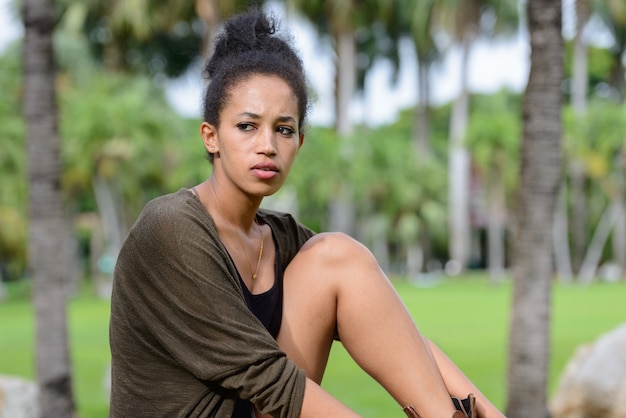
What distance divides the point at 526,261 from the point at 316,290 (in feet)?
10.1

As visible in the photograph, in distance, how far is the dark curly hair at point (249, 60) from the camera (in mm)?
2490

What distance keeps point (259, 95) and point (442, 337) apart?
11.3 metres

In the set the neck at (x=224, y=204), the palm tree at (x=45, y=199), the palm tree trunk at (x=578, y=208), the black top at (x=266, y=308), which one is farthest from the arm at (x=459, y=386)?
the palm tree trunk at (x=578, y=208)

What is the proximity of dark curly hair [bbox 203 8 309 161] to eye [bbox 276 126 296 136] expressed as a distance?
0.07m

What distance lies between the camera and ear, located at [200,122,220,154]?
2549 mm

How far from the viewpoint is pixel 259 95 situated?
246 cm

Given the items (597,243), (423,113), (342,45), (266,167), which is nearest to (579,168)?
(597,243)

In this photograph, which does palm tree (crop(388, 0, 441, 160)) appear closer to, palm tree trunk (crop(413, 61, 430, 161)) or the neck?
palm tree trunk (crop(413, 61, 430, 161))

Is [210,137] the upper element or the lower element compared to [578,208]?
upper

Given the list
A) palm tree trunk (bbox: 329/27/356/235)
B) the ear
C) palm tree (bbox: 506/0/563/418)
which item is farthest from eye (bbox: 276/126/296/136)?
palm tree trunk (bbox: 329/27/356/235)

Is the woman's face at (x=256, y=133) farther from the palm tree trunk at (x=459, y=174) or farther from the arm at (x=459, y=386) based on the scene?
the palm tree trunk at (x=459, y=174)

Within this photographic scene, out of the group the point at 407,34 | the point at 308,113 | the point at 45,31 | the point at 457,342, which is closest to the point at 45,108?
the point at 45,31

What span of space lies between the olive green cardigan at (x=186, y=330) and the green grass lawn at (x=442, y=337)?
497 cm

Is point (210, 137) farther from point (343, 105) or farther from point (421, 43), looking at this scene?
point (421, 43)
